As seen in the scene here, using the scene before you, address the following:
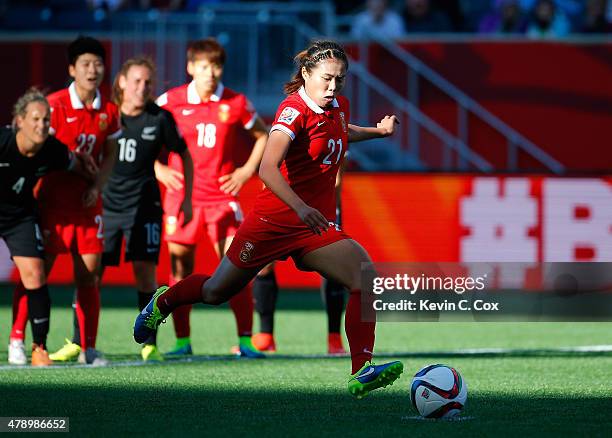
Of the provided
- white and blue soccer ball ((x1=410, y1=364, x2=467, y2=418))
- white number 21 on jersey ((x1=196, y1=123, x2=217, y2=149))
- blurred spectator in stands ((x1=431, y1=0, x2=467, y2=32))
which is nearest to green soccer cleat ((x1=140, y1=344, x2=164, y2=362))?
white number 21 on jersey ((x1=196, y1=123, x2=217, y2=149))

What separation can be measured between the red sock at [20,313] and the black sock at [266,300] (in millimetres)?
1963

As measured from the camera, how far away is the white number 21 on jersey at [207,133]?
986 cm

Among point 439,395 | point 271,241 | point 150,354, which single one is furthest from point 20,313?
point 439,395

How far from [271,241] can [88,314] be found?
2.46m

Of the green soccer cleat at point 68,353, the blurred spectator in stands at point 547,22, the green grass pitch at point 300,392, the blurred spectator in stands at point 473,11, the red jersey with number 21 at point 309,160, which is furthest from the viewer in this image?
the blurred spectator in stands at point 473,11

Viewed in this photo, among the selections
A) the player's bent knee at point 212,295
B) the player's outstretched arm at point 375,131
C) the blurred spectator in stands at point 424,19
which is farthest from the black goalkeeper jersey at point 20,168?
the blurred spectator in stands at point 424,19

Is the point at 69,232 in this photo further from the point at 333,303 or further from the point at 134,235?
the point at 333,303

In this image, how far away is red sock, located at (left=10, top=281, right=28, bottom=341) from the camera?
898cm

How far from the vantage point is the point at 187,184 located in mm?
9578

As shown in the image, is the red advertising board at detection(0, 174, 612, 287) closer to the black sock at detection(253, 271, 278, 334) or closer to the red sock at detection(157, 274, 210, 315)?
the black sock at detection(253, 271, 278, 334)

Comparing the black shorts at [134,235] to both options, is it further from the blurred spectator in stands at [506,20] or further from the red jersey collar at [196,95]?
the blurred spectator in stands at [506,20]

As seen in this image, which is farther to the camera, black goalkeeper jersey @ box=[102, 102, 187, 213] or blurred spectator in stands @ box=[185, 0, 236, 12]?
blurred spectator in stands @ box=[185, 0, 236, 12]

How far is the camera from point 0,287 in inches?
657

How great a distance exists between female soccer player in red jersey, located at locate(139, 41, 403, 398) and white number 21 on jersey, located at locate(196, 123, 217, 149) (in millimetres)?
2752
